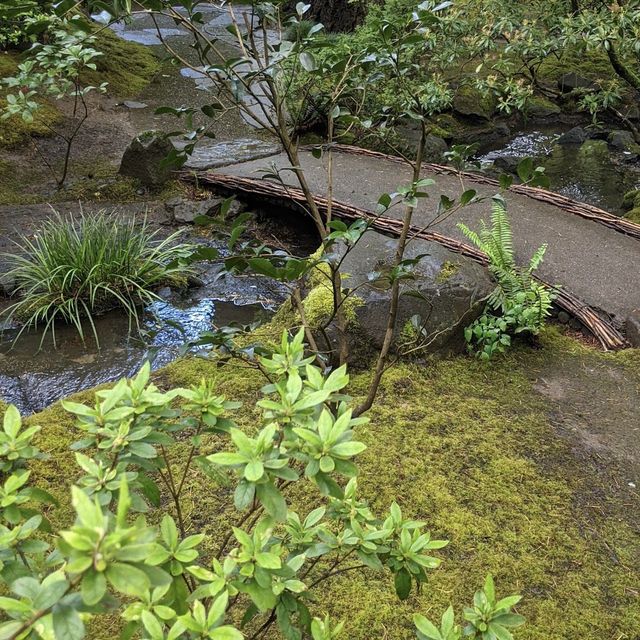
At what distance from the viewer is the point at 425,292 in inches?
119

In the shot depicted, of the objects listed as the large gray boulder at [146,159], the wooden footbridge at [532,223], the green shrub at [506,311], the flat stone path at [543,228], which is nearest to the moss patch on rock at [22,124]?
Result: the large gray boulder at [146,159]

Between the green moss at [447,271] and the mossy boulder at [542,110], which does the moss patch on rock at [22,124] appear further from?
the mossy boulder at [542,110]

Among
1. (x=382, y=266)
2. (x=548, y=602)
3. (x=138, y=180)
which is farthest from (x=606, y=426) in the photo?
(x=138, y=180)

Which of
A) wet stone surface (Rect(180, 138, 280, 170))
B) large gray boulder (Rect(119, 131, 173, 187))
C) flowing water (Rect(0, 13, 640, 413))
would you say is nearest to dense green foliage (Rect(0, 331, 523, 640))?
flowing water (Rect(0, 13, 640, 413))

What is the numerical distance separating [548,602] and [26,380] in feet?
9.76

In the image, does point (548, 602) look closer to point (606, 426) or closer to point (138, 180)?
point (606, 426)

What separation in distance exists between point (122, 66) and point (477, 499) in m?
8.65

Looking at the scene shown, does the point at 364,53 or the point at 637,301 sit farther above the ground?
the point at 364,53

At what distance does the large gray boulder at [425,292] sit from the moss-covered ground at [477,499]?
0.23 m

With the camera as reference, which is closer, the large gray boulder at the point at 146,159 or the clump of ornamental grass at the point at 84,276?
the clump of ornamental grass at the point at 84,276

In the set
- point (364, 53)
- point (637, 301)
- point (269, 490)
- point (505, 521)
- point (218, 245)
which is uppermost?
point (364, 53)

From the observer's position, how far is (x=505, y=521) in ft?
6.40

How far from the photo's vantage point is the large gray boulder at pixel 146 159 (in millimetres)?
5336

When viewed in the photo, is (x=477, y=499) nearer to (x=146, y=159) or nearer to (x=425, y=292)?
(x=425, y=292)
